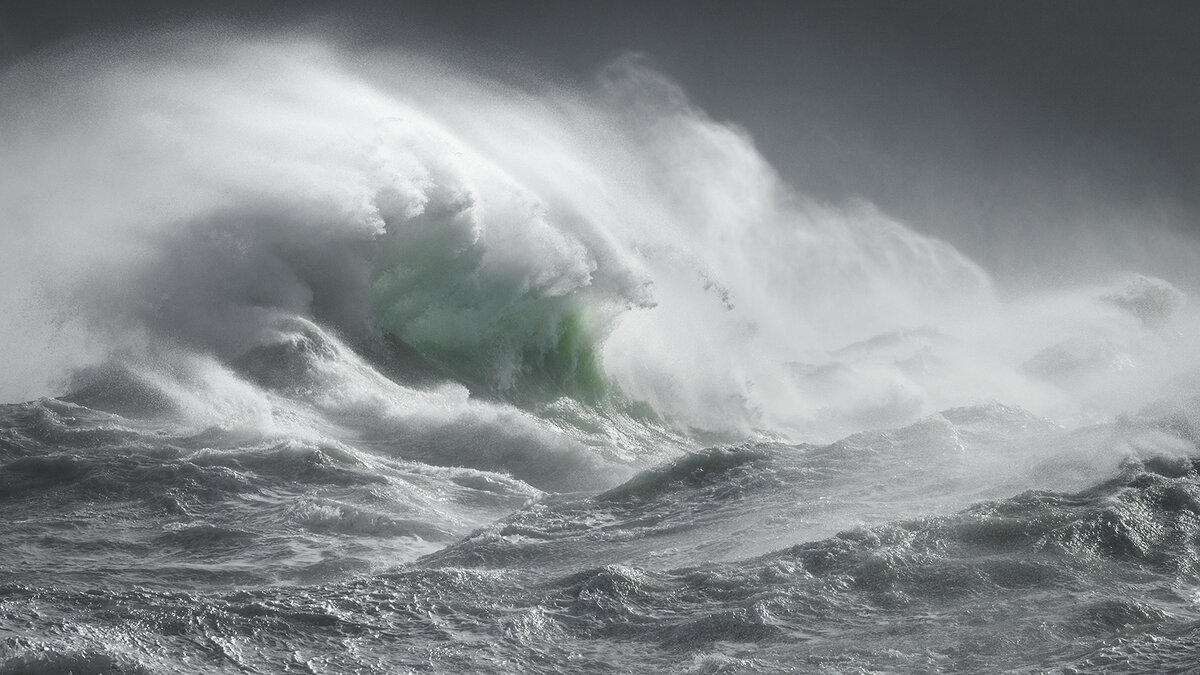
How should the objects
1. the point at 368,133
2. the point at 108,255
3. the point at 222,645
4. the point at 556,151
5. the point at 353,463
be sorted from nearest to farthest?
the point at 222,645
the point at 353,463
the point at 108,255
the point at 368,133
the point at 556,151

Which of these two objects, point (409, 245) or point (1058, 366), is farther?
point (1058, 366)

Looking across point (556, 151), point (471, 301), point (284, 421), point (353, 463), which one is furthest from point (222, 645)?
point (556, 151)

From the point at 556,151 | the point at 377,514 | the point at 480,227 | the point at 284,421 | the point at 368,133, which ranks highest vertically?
the point at 556,151

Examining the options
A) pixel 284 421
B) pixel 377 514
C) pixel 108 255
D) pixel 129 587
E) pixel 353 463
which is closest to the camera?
pixel 129 587

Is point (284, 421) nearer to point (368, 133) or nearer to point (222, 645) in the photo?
point (222, 645)

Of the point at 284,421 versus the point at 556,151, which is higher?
the point at 556,151

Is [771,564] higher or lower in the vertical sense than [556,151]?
lower

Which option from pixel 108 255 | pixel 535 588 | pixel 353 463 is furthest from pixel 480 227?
pixel 535 588

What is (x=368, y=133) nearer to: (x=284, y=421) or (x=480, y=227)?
(x=480, y=227)

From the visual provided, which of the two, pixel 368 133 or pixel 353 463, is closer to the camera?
pixel 353 463
